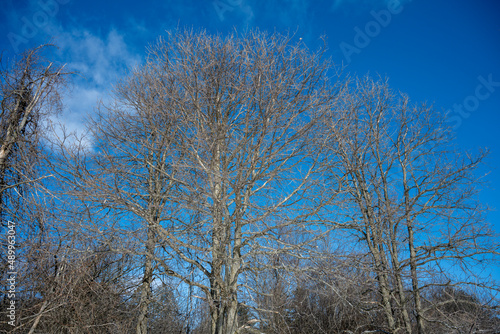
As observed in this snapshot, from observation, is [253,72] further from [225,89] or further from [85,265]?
[85,265]

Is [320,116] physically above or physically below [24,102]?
below

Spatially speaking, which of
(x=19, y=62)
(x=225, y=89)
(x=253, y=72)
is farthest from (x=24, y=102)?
(x=253, y=72)

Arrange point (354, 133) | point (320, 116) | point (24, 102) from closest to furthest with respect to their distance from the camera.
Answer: point (320, 116)
point (24, 102)
point (354, 133)

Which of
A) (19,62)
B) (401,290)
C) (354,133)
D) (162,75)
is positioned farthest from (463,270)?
(19,62)

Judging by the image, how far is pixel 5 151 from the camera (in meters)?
6.82

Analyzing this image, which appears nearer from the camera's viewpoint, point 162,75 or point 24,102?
point 162,75

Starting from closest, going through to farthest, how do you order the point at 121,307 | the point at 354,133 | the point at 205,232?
the point at 205,232 → the point at 354,133 → the point at 121,307

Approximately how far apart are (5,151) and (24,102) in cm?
142

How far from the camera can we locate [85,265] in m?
7.16

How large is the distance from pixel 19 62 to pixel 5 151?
2.26 meters

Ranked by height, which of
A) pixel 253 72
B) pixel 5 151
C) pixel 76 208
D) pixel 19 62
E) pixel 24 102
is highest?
pixel 19 62

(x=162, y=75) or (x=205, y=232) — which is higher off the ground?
(x=162, y=75)

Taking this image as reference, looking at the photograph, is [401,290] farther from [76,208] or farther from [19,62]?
[19,62]

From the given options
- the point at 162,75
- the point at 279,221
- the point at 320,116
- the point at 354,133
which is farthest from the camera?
the point at 354,133
